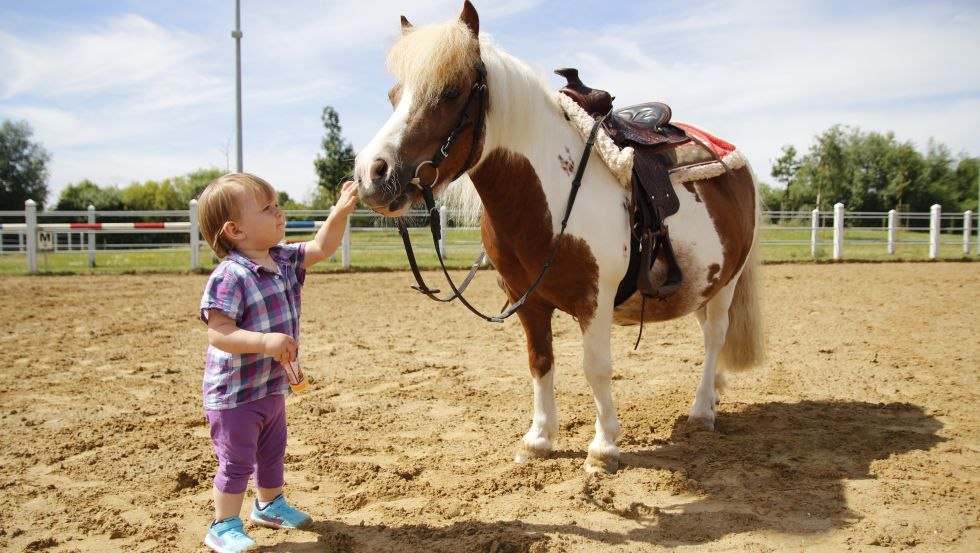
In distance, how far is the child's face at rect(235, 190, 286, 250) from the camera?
2.24 meters

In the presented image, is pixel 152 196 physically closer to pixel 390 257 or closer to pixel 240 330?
pixel 390 257

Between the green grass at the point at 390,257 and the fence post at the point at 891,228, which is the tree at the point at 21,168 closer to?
the green grass at the point at 390,257

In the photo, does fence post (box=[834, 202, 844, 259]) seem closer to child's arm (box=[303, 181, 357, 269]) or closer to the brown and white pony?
the brown and white pony

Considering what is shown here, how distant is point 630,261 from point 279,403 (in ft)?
5.60

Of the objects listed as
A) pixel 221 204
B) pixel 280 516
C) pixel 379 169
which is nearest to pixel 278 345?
pixel 221 204

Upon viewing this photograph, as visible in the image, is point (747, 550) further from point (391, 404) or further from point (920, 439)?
point (391, 404)

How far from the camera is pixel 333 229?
2.45 metres

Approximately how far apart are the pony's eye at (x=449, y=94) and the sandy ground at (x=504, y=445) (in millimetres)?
1678

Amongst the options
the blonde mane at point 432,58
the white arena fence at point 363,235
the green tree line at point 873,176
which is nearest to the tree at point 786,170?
the green tree line at point 873,176

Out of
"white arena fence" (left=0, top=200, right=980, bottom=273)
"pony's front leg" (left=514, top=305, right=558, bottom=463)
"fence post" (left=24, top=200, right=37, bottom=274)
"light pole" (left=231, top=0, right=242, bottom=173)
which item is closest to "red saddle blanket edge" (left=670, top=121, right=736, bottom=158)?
"pony's front leg" (left=514, top=305, right=558, bottom=463)

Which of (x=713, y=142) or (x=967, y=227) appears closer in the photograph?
(x=713, y=142)

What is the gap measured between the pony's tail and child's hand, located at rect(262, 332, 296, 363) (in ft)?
10.1

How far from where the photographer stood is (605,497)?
2664mm

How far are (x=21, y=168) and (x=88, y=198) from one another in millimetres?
4529
